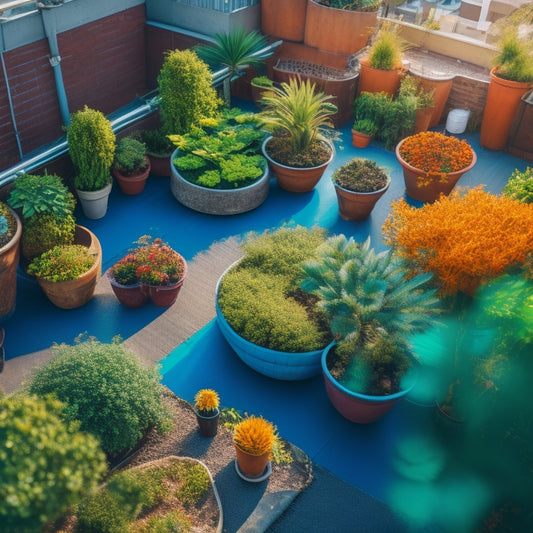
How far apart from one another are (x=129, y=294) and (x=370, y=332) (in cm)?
297

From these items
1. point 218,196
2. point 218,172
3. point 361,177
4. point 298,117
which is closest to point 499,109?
point 361,177

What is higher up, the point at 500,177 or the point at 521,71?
the point at 521,71

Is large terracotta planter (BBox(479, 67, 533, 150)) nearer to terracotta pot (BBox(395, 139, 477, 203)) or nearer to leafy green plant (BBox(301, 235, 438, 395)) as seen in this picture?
terracotta pot (BBox(395, 139, 477, 203))

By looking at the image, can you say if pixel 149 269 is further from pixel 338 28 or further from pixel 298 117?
pixel 338 28

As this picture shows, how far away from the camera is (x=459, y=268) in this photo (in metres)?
5.46

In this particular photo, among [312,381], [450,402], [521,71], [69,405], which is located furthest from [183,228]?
[521,71]

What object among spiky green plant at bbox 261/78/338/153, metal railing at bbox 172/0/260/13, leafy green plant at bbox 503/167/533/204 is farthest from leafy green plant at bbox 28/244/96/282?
metal railing at bbox 172/0/260/13

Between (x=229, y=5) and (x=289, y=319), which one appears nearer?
(x=289, y=319)

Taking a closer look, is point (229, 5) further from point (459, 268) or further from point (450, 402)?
point (450, 402)

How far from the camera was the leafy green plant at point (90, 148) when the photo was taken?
7.15 metres

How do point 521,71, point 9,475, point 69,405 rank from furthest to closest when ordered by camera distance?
1. point 521,71
2. point 69,405
3. point 9,475

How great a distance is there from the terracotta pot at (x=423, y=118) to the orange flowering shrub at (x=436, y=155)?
141cm

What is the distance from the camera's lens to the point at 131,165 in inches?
321

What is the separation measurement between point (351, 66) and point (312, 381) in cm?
722
